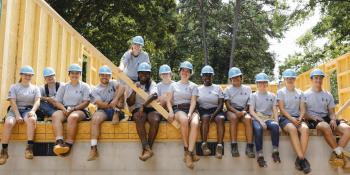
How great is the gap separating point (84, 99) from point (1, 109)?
5.03ft

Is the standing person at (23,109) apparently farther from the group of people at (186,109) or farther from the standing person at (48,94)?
the standing person at (48,94)

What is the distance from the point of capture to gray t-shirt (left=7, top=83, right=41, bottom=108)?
633cm

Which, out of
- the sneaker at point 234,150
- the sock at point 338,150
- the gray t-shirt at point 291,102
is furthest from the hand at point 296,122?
the sneaker at point 234,150

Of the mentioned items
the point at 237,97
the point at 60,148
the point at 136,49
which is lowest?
the point at 60,148

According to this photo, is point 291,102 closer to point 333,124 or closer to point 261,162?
point 333,124

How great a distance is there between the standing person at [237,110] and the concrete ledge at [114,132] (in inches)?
5.8

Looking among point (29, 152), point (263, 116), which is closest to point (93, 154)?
point (29, 152)

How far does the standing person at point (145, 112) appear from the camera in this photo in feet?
20.0

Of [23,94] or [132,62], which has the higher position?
[132,62]

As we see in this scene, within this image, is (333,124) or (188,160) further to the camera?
(333,124)

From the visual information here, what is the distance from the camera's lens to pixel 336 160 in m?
6.19

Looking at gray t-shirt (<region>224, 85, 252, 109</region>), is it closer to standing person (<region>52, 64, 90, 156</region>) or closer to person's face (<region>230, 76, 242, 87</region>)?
person's face (<region>230, 76, 242, 87</region>)

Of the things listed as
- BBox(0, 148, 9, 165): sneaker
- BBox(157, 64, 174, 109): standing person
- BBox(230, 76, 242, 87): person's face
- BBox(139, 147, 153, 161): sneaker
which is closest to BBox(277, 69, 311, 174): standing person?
BBox(230, 76, 242, 87): person's face

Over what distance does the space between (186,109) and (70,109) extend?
1.89 metres
